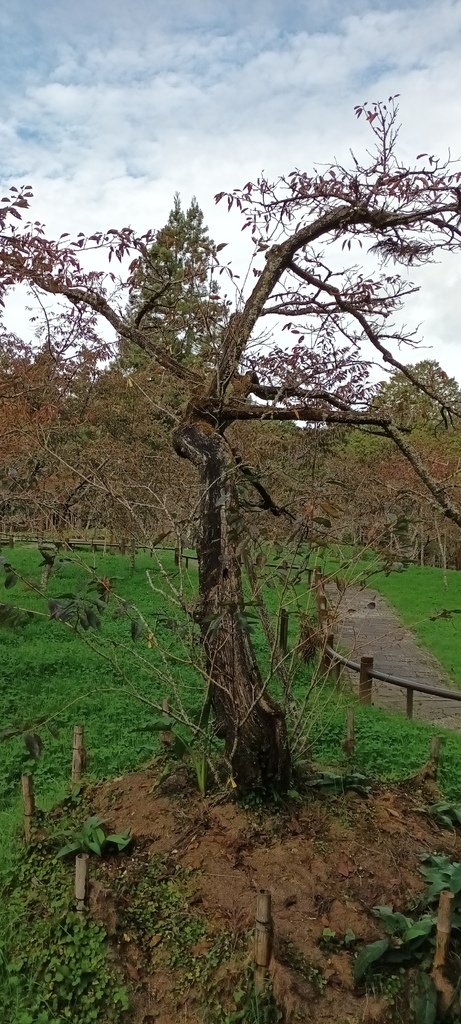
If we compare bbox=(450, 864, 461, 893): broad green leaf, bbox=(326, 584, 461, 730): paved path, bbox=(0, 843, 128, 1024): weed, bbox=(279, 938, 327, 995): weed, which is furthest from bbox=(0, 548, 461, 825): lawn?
bbox=(279, 938, 327, 995): weed

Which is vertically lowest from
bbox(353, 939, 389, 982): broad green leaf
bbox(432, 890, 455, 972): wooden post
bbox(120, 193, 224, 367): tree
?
bbox(353, 939, 389, 982): broad green leaf

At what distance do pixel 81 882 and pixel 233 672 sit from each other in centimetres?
108

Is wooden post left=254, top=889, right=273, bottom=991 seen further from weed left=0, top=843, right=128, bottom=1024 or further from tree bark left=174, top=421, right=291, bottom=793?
tree bark left=174, top=421, right=291, bottom=793

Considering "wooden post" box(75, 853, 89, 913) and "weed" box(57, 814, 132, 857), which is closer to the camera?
"wooden post" box(75, 853, 89, 913)

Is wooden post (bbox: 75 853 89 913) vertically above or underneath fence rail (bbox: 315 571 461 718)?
underneath

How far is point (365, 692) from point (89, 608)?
5028mm

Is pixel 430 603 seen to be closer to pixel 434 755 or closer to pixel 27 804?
pixel 434 755

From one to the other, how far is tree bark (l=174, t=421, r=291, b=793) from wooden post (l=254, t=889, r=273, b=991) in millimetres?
810

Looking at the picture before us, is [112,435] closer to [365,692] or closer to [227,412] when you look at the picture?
[365,692]

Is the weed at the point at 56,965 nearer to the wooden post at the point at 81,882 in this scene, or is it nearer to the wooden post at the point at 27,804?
the wooden post at the point at 81,882

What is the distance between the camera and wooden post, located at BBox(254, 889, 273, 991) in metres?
2.24

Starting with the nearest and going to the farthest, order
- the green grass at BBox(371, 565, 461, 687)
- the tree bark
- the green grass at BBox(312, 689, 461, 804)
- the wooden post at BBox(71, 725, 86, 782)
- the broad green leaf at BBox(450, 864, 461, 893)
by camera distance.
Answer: the broad green leaf at BBox(450, 864, 461, 893) → the tree bark → the wooden post at BBox(71, 725, 86, 782) → the green grass at BBox(312, 689, 461, 804) → the green grass at BBox(371, 565, 461, 687)

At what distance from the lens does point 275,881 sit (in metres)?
2.68

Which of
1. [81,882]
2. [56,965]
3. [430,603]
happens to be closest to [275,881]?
[81,882]
